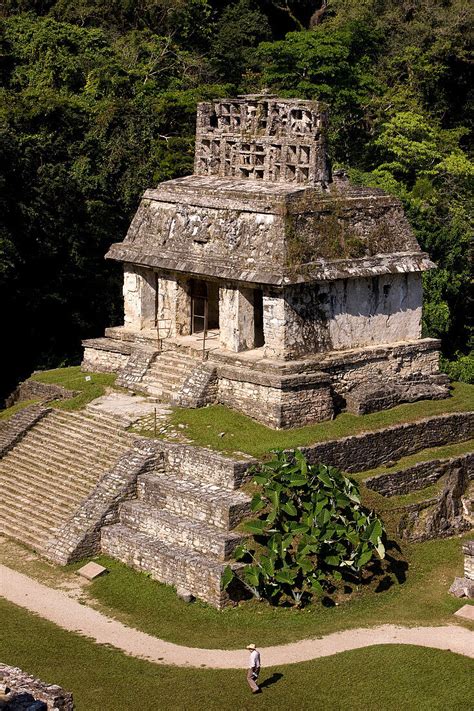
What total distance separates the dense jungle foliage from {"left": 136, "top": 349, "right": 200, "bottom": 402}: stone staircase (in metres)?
4.62

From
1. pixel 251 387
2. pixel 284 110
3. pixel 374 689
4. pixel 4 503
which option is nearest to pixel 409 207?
pixel 284 110

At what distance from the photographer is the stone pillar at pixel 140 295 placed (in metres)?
28.3

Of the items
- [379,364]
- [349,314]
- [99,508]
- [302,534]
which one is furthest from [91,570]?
[379,364]

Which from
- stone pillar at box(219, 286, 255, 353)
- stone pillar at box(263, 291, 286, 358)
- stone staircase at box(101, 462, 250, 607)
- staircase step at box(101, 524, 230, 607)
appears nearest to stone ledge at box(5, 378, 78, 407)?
stone pillar at box(219, 286, 255, 353)

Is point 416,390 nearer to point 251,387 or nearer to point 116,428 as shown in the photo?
point 251,387

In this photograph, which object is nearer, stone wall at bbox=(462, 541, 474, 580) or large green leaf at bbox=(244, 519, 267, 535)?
large green leaf at bbox=(244, 519, 267, 535)

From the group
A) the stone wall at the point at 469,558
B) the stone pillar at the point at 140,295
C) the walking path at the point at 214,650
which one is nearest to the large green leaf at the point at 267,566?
the walking path at the point at 214,650

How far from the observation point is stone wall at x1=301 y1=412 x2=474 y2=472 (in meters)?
24.4

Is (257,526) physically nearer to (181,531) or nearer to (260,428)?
(181,531)

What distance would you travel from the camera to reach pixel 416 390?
27203mm

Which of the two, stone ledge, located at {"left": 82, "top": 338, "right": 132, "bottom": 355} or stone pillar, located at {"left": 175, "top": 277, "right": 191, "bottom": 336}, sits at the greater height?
stone pillar, located at {"left": 175, "top": 277, "right": 191, "bottom": 336}

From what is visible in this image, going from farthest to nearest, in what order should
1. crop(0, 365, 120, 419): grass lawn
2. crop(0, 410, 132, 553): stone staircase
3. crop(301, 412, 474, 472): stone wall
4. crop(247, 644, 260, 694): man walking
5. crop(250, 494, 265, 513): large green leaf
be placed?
1. crop(0, 365, 120, 419): grass lawn
2. crop(301, 412, 474, 472): stone wall
3. crop(0, 410, 132, 553): stone staircase
4. crop(250, 494, 265, 513): large green leaf
5. crop(247, 644, 260, 694): man walking

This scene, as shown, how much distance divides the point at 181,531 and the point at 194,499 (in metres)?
0.60

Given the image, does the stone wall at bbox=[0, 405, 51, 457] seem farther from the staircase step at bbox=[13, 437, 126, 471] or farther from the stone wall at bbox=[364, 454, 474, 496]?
the stone wall at bbox=[364, 454, 474, 496]
